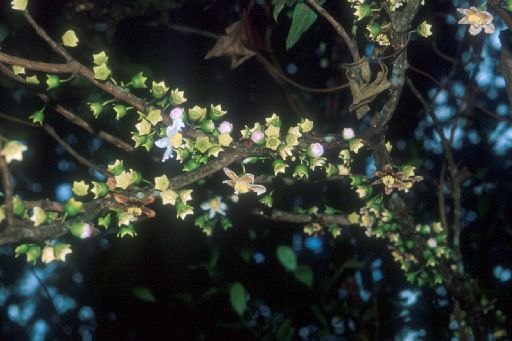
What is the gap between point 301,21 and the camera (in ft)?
5.48

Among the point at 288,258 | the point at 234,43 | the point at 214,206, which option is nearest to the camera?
the point at 214,206

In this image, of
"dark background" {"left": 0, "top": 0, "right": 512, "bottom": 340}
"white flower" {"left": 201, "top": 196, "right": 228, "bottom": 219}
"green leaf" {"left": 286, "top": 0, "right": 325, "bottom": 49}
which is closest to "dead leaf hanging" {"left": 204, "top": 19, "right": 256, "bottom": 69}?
"dark background" {"left": 0, "top": 0, "right": 512, "bottom": 340}

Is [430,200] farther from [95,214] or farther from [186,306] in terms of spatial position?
[95,214]

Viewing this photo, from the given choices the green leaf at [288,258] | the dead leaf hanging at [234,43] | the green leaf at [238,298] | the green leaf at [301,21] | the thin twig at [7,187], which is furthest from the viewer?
the green leaf at [288,258]

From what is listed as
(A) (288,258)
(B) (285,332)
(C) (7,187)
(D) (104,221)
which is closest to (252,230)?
(A) (288,258)

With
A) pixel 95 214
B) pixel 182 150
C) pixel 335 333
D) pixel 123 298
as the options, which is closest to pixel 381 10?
pixel 182 150

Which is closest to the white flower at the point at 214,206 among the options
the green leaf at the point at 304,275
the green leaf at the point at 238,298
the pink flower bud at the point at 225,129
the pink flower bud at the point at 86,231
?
the pink flower bud at the point at 225,129

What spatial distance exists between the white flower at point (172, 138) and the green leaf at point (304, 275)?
186 cm

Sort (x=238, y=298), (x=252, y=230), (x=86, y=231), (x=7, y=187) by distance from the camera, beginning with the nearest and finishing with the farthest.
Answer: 1. (x=7, y=187)
2. (x=86, y=231)
3. (x=238, y=298)
4. (x=252, y=230)

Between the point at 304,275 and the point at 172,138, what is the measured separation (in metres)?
1.90

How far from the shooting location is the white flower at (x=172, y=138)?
1.40 m

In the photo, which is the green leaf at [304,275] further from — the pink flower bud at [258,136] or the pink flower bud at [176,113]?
the pink flower bud at [176,113]

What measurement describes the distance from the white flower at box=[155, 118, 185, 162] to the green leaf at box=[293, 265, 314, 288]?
1859mm

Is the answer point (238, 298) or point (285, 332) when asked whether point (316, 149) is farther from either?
point (285, 332)
